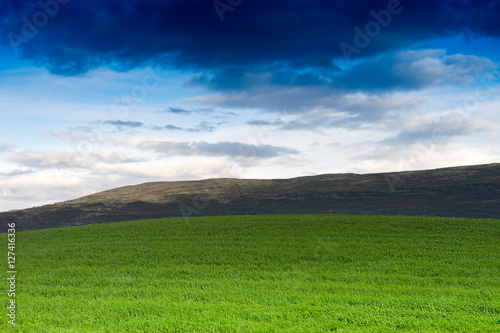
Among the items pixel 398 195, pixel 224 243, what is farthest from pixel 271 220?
pixel 398 195

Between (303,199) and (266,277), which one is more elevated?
(303,199)

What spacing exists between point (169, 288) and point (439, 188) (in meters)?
52.1

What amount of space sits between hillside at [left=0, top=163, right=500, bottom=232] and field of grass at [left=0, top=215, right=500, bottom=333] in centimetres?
1897

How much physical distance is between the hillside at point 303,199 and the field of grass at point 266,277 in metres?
19.0

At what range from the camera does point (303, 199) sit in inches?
2301

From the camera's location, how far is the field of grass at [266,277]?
33.6 feet

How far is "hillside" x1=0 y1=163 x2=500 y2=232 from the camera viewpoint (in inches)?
1848

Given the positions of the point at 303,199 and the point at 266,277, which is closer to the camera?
the point at 266,277

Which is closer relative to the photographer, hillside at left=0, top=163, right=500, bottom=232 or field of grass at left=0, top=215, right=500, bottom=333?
field of grass at left=0, top=215, right=500, bottom=333

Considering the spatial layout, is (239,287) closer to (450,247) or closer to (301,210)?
(450,247)

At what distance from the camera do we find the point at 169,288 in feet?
45.8

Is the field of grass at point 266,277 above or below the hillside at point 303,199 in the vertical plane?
below

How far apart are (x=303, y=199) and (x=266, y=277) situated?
43.4m

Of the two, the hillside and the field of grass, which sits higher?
the hillside
